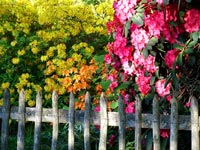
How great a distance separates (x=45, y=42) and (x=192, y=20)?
362 centimetres

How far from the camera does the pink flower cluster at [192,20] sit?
13.8 ft

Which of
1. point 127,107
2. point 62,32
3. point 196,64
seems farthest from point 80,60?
point 196,64

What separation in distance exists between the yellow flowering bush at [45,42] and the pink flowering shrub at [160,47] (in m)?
2.46

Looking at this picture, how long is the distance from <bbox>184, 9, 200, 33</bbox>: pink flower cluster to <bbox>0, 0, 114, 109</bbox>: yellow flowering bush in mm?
2917

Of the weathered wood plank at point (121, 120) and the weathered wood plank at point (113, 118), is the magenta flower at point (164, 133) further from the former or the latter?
the weathered wood plank at point (121, 120)

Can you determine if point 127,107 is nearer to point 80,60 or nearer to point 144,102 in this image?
point 144,102

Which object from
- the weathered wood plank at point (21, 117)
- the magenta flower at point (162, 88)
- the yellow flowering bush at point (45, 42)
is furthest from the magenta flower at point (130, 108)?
the yellow flowering bush at point (45, 42)

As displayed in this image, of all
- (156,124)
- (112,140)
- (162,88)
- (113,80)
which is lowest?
(112,140)

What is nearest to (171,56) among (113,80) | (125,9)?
(125,9)

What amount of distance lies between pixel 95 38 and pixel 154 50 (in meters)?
3.49

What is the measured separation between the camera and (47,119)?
456cm

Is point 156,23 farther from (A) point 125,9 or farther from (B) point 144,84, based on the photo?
(B) point 144,84

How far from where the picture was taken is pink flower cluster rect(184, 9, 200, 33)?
13.8 ft

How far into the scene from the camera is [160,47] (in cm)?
444
